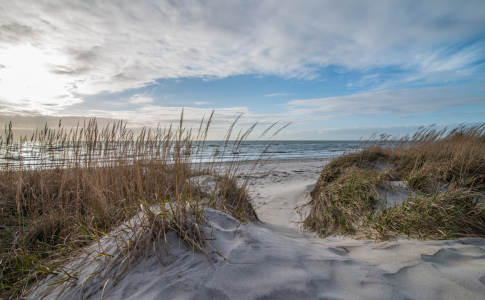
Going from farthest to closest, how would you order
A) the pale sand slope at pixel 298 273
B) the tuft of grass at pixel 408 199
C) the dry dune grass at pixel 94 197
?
the tuft of grass at pixel 408 199 < the dry dune grass at pixel 94 197 < the pale sand slope at pixel 298 273

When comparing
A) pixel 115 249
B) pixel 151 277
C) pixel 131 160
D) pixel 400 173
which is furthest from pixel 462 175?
pixel 131 160

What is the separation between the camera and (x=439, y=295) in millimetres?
1474

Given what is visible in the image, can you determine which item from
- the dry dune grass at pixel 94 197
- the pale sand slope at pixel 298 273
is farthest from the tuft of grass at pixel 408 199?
the dry dune grass at pixel 94 197

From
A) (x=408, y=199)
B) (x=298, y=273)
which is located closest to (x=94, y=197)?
(x=298, y=273)

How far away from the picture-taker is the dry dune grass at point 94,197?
1.95 m

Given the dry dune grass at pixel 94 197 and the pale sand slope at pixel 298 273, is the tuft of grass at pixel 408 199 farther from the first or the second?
the dry dune grass at pixel 94 197

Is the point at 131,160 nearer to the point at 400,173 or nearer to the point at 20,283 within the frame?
the point at 20,283

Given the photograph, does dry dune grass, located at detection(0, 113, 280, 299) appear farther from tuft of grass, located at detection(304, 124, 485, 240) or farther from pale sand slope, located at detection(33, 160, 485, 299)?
tuft of grass, located at detection(304, 124, 485, 240)

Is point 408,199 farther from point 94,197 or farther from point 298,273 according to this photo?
point 94,197

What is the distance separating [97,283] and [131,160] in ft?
9.51

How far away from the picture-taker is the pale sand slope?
1449mm

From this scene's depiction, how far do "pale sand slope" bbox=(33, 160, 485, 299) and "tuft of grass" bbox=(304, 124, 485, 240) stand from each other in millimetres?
301

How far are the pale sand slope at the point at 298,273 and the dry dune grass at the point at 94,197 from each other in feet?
0.63

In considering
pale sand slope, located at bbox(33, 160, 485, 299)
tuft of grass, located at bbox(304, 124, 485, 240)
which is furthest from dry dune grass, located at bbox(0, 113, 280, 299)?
tuft of grass, located at bbox(304, 124, 485, 240)
